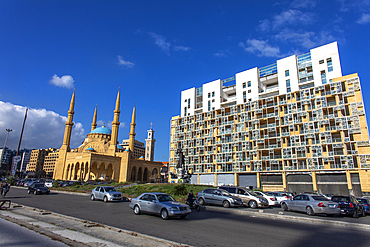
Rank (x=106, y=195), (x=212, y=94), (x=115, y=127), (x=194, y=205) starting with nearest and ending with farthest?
(x=194, y=205)
(x=106, y=195)
(x=212, y=94)
(x=115, y=127)

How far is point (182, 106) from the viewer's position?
2800 inches

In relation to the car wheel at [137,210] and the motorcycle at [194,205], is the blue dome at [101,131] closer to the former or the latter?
the motorcycle at [194,205]

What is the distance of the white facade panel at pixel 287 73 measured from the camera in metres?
51.9

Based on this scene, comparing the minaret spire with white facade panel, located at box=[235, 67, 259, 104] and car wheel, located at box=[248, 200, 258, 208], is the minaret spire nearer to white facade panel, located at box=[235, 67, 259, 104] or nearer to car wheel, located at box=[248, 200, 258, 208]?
white facade panel, located at box=[235, 67, 259, 104]

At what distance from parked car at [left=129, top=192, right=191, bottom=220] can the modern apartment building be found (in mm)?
41371

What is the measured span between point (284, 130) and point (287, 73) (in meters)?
13.1

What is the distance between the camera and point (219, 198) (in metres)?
18.2

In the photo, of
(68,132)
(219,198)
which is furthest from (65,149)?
(219,198)

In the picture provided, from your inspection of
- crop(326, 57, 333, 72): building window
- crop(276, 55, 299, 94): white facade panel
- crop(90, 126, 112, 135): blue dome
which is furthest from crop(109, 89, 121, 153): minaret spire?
crop(326, 57, 333, 72): building window

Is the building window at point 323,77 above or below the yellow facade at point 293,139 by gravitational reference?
above

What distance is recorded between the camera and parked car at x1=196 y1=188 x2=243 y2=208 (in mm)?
17484

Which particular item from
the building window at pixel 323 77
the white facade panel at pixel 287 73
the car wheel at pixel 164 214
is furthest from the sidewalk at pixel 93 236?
the building window at pixel 323 77

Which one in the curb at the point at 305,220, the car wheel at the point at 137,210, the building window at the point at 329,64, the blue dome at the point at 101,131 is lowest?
the curb at the point at 305,220

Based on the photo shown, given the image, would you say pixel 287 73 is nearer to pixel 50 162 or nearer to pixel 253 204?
pixel 253 204
